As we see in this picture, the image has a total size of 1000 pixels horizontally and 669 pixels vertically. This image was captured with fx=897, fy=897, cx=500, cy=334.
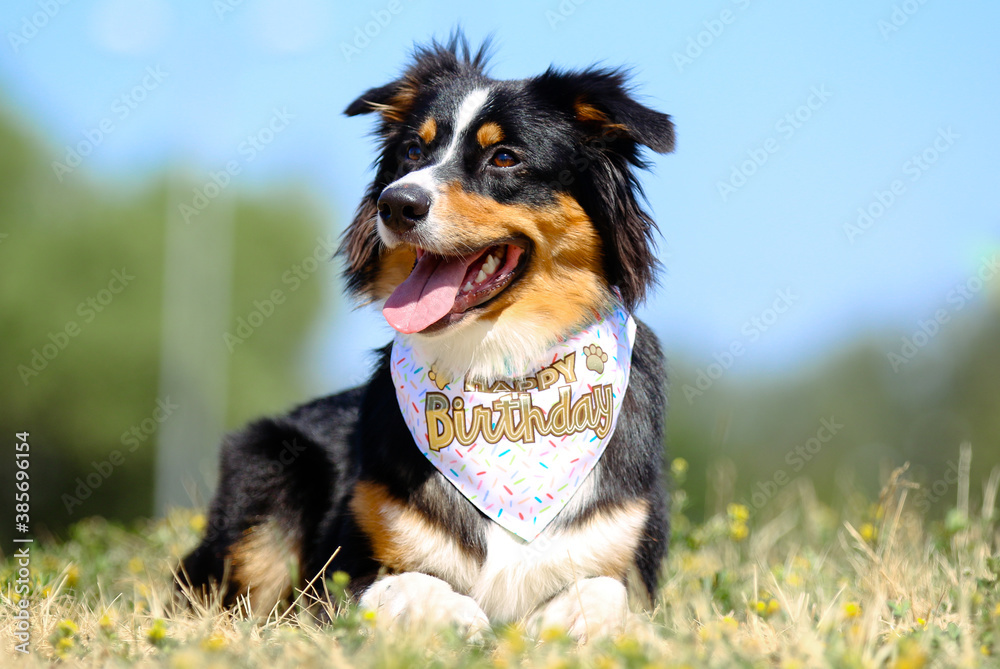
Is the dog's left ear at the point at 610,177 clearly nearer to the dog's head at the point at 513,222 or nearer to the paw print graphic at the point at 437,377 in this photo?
the dog's head at the point at 513,222

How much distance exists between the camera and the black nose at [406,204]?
3.40 m

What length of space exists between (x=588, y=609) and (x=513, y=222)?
59.1 inches

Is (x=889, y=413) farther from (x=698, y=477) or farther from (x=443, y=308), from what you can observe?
(x=443, y=308)

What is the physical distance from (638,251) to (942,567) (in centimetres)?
201

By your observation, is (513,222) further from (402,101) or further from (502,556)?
(502,556)

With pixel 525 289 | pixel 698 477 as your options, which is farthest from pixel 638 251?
pixel 698 477

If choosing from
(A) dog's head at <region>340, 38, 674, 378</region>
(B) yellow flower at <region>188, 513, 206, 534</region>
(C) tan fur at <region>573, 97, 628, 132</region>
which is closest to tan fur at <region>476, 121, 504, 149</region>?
(A) dog's head at <region>340, 38, 674, 378</region>

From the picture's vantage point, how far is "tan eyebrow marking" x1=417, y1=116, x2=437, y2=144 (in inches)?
151

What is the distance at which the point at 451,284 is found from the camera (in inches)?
143

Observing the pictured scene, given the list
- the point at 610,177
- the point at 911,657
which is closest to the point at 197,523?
the point at 610,177

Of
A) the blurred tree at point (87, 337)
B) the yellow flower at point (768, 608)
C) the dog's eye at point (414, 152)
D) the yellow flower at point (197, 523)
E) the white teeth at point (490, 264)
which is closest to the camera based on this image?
the yellow flower at point (768, 608)

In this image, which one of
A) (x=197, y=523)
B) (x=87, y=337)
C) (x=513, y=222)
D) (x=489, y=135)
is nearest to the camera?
(x=513, y=222)

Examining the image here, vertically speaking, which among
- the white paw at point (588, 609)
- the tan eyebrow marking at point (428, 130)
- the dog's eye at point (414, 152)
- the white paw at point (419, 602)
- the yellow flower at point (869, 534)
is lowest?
the white paw at point (419, 602)

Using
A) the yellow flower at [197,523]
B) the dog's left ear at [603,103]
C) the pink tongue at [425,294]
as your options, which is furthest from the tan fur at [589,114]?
the yellow flower at [197,523]
